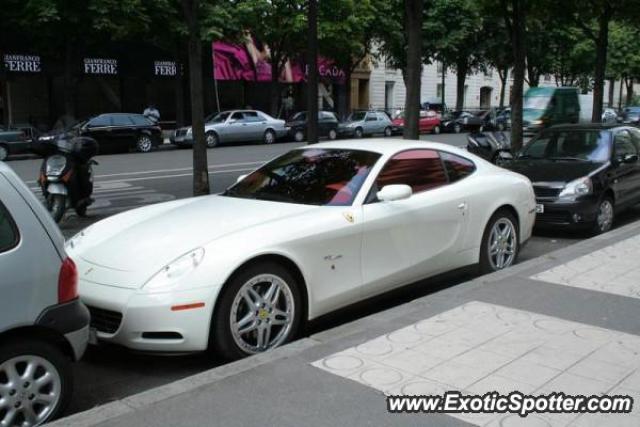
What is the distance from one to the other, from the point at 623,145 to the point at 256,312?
7387 mm

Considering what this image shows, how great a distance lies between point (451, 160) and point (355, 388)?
3218 mm

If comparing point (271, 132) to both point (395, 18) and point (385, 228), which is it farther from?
point (385, 228)

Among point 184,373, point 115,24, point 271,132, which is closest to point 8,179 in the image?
point 184,373

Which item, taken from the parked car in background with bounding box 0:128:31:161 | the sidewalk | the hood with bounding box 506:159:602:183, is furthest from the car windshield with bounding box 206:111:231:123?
the sidewalk

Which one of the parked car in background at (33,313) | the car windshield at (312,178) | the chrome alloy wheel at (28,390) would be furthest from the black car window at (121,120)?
the chrome alloy wheel at (28,390)

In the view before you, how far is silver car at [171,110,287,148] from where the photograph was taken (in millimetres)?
25922

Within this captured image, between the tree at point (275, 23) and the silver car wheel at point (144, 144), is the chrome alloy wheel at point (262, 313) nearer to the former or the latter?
the silver car wheel at point (144, 144)

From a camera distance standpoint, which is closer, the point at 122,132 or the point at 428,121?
the point at 122,132

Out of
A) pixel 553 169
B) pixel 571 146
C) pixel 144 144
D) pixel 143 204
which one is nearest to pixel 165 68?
pixel 144 144

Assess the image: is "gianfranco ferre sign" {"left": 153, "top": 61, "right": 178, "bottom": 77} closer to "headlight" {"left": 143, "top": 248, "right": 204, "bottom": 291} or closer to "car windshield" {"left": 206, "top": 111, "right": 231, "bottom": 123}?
"car windshield" {"left": 206, "top": 111, "right": 231, "bottom": 123}

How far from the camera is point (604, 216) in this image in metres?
9.02

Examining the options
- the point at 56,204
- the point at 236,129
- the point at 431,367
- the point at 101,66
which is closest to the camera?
the point at 431,367

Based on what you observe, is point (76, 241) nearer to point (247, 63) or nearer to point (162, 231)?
point (162, 231)

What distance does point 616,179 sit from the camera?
30.4 ft
